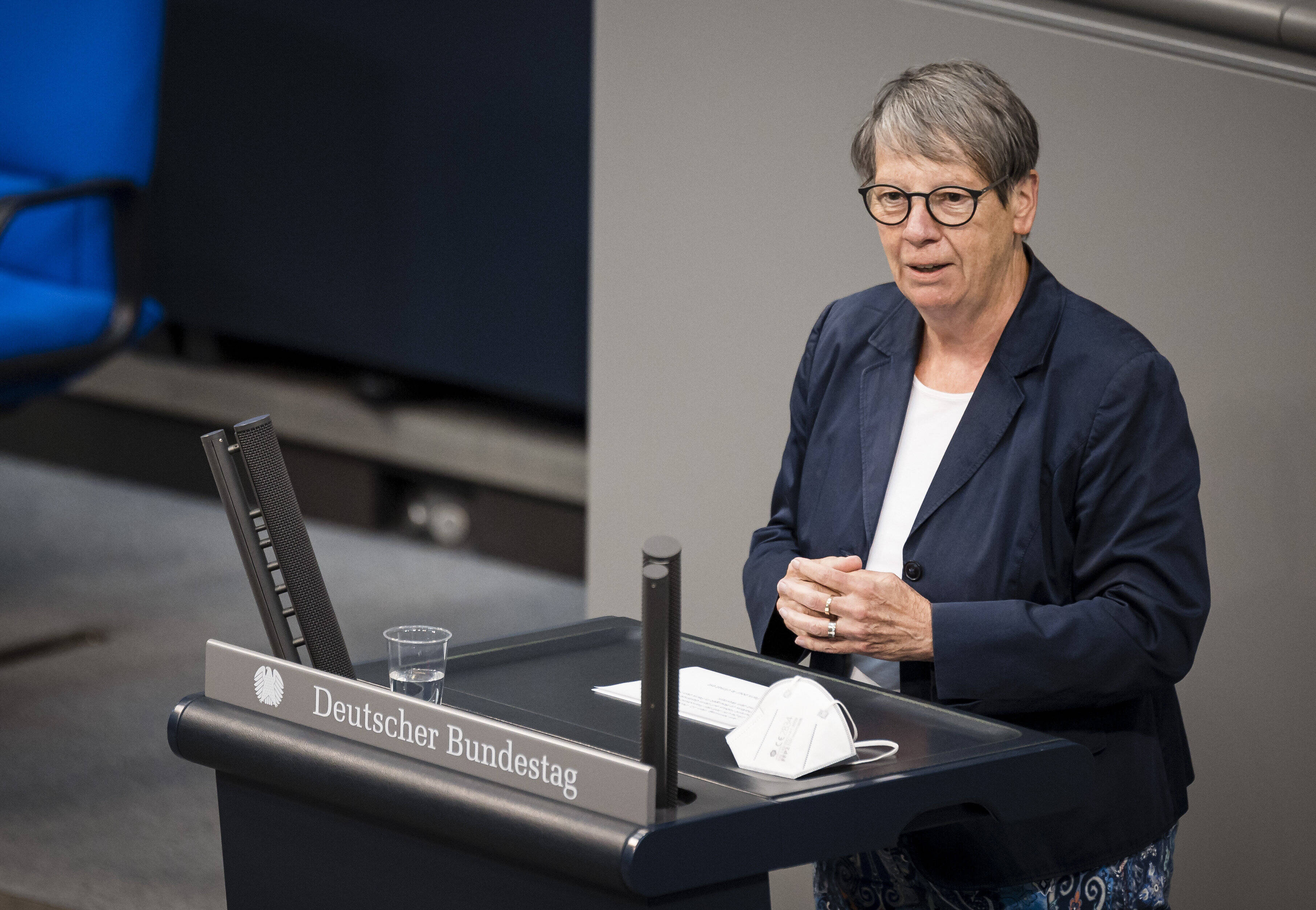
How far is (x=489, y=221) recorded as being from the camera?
4539 mm

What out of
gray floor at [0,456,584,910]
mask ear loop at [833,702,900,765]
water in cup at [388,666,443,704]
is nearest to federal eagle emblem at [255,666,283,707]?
water in cup at [388,666,443,704]

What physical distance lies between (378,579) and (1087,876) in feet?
9.89

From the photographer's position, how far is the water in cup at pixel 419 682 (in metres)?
1.56

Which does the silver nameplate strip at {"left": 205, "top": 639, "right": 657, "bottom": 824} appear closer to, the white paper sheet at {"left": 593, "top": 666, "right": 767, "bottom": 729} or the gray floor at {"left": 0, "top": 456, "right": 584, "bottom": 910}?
the white paper sheet at {"left": 593, "top": 666, "right": 767, "bottom": 729}

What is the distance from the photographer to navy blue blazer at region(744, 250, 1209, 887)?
1.70m

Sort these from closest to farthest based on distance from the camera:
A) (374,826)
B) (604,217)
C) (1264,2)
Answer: (374,826) → (1264,2) → (604,217)

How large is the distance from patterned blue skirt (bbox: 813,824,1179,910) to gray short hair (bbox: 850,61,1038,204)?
69 centimetres

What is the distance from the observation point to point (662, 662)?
1259mm

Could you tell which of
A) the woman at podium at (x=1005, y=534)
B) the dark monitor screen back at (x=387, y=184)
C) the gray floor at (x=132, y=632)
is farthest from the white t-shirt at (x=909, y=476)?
the dark monitor screen back at (x=387, y=184)

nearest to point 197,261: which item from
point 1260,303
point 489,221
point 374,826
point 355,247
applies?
point 355,247

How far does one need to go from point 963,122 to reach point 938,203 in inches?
3.3

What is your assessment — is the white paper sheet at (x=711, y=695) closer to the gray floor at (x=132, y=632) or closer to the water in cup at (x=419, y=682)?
the water in cup at (x=419, y=682)

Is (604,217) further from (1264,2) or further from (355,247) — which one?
(355,247)

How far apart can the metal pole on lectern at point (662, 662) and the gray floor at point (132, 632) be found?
1775 mm
